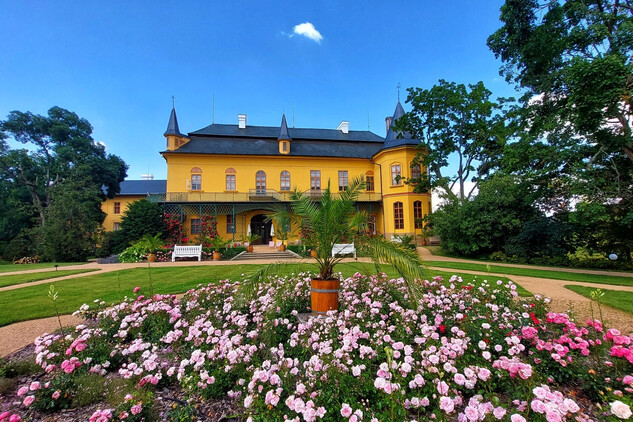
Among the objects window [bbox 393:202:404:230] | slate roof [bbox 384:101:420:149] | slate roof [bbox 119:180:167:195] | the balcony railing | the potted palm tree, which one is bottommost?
the potted palm tree

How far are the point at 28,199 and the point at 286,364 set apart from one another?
108 feet

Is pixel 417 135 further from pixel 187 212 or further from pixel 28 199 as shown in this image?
pixel 28 199

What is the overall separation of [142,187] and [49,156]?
9.52 m

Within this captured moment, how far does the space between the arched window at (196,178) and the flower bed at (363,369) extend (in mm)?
18970

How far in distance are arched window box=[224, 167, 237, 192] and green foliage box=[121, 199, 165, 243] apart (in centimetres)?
547

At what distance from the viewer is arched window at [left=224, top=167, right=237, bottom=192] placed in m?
21.8

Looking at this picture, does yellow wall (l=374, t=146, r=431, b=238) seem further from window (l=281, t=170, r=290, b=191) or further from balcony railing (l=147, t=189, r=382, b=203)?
window (l=281, t=170, r=290, b=191)

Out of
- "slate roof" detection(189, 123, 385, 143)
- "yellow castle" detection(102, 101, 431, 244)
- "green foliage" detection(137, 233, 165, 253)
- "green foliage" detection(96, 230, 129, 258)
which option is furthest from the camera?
"slate roof" detection(189, 123, 385, 143)

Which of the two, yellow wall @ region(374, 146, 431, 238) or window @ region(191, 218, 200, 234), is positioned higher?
yellow wall @ region(374, 146, 431, 238)

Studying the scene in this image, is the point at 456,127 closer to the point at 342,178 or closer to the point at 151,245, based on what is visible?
the point at 342,178

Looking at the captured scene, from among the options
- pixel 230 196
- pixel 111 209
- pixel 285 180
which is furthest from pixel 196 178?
pixel 111 209

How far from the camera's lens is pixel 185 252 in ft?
46.4

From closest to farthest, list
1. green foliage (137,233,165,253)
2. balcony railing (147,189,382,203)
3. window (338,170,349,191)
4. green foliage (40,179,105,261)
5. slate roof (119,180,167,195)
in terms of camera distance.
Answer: green foliage (137,233,165,253), green foliage (40,179,105,261), balcony railing (147,189,382,203), window (338,170,349,191), slate roof (119,180,167,195)

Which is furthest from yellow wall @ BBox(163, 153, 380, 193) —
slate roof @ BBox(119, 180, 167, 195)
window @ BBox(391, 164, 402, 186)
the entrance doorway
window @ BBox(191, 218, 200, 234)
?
slate roof @ BBox(119, 180, 167, 195)
